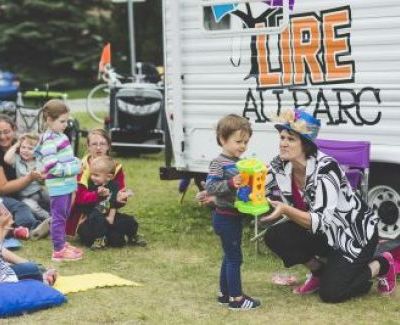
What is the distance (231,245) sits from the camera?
474 centimetres

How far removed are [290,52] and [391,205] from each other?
1.44 metres

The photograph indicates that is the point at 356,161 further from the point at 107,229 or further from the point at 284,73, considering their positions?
the point at 107,229

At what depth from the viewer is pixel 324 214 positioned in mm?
4824

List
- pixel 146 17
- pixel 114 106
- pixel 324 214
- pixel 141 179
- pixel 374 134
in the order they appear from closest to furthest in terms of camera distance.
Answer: pixel 324 214
pixel 374 134
pixel 141 179
pixel 114 106
pixel 146 17

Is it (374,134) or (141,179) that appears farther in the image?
(141,179)

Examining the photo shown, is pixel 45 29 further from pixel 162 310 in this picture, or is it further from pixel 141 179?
pixel 162 310

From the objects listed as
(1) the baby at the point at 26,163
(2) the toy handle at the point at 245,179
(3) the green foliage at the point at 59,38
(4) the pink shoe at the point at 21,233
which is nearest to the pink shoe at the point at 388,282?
(2) the toy handle at the point at 245,179

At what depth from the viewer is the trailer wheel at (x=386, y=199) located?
20.0 ft

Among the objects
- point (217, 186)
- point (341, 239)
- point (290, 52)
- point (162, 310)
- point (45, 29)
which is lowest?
point (162, 310)

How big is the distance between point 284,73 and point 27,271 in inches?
102

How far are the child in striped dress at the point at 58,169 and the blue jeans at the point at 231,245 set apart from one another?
1722 millimetres

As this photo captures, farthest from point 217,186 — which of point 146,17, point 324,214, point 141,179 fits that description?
point 146,17

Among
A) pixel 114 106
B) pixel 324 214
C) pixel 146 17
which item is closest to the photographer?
pixel 324 214

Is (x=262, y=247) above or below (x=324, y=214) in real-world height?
below
